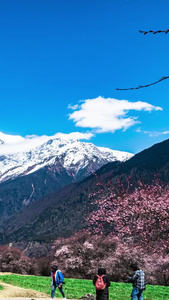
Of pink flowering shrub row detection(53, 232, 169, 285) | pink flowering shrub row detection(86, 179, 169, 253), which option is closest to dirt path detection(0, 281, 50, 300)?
pink flowering shrub row detection(86, 179, 169, 253)

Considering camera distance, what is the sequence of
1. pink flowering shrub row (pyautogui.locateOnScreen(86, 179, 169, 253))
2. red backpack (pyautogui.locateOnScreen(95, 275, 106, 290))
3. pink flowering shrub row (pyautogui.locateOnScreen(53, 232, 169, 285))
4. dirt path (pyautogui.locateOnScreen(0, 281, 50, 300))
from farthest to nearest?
pink flowering shrub row (pyautogui.locateOnScreen(53, 232, 169, 285)), pink flowering shrub row (pyautogui.locateOnScreen(86, 179, 169, 253)), dirt path (pyautogui.locateOnScreen(0, 281, 50, 300)), red backpack (pyautogui.locateOnScreen(95, 275, 106, 290))

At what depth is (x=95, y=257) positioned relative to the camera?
66062 millimetres

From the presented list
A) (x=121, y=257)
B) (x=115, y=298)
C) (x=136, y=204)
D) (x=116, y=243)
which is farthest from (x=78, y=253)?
(x=115, y=298)

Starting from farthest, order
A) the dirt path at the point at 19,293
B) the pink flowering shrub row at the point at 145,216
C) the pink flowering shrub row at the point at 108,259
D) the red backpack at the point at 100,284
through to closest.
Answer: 1. the pink flowering shrub row at the point at 108,259
2. the pink flowering shrub row at the point at 145,216
3. the dirt path at the point at 19,293
4. the red backpack at the point at 100,284

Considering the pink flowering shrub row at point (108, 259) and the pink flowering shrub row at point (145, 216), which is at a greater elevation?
the pink flowering shrub row at point (145, 216)

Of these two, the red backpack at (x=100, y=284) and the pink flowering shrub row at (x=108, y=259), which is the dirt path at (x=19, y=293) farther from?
the pink flowering shrub row at (x=108, y=259)

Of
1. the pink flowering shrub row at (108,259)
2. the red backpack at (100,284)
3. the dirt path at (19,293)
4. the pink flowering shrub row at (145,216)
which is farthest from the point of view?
the pink flowering shrub row at (108,259)

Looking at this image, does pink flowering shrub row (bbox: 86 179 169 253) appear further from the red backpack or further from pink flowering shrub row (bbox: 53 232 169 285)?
pink flowering shrub row (bbox: 53 232 169 285)

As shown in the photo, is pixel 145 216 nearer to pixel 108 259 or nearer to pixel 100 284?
pixel 100 284

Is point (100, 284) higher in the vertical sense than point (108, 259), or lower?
higher

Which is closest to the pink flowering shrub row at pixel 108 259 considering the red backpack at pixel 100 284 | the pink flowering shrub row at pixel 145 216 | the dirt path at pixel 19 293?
the pink flowering shrub row at pixel 145 216

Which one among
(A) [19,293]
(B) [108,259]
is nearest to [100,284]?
(A) [19,293]

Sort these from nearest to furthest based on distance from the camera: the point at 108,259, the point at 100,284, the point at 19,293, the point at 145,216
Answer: the point at 100,284 → the point at 19,293 → the point at 145,216 → the point at 108,259

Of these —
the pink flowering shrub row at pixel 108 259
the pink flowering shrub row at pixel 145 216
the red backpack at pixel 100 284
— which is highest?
the pink flowering shrub row at pixel 145 216
